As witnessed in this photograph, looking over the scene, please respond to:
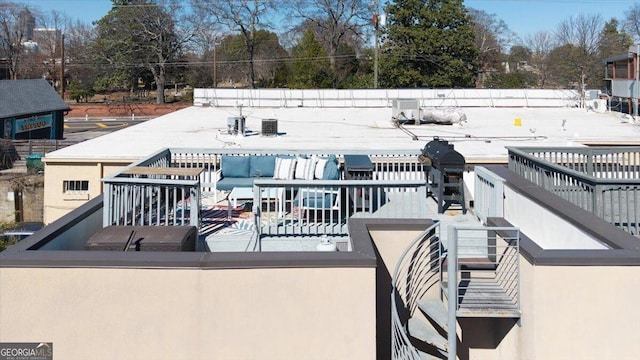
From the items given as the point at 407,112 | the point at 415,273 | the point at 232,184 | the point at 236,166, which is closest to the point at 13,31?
the point at 407,112

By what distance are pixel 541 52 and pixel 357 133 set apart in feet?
170

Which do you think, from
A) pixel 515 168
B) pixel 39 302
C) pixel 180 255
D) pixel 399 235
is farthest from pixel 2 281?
pixel 515 168

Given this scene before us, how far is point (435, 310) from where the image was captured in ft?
18.7

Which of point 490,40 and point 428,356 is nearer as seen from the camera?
point 428,356

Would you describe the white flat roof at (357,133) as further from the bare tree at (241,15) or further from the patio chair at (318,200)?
the bare tree at (241,15)

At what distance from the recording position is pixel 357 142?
49.3ft

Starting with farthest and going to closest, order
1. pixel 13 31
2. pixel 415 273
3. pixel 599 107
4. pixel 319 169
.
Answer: pixel 13 31, pixel 599 107, pixel 319 169, pixel 415 273

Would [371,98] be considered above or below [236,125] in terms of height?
above

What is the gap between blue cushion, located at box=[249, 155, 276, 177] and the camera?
898 centimetres

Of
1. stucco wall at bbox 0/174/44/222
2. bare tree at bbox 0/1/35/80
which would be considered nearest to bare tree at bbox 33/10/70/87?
bare tree at bbox 0/1/35/80

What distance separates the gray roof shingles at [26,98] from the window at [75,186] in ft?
60.3

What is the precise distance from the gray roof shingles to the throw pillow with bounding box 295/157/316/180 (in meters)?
24.7

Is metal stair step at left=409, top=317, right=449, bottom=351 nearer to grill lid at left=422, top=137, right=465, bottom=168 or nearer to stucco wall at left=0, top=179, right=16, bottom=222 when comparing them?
grill lid at left=422, top=137, right=465, bottom=168

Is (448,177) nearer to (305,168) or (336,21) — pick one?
(305,168)
